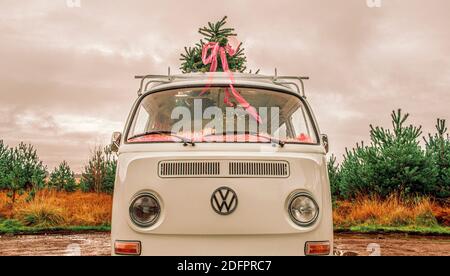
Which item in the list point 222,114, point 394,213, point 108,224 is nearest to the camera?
point 222,114

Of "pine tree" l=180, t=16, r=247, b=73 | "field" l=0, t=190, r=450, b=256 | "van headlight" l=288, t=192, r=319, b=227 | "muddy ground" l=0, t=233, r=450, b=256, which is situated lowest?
"muddy ground" l=0, t=233, r=450, b=256

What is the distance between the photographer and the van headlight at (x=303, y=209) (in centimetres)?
357

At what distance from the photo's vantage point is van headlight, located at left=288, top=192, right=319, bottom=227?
141 inches

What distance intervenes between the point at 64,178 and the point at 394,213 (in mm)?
12127

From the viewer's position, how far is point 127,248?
11.7ft

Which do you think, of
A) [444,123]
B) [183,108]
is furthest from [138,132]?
[444,123]

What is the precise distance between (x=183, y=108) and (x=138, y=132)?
0.52 m

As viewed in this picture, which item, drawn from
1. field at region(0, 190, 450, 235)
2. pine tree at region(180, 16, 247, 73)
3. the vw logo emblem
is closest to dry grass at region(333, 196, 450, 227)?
field at region(0, 190, 450, 235)

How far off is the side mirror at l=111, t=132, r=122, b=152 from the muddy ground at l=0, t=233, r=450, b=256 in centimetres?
399

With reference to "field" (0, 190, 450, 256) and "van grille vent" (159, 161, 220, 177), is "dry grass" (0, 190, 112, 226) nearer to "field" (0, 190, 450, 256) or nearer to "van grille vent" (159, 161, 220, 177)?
"field" (0, 190, 450, 256)

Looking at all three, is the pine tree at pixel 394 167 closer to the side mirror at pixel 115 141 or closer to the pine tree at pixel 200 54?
the pine tree at pixel 200 54

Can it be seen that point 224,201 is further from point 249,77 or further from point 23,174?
point 23,174

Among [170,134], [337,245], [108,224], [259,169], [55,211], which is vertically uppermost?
[170,134]

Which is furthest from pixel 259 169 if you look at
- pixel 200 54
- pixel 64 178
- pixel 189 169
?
pixel 64 178
